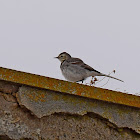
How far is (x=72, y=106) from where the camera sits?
431 centimetres

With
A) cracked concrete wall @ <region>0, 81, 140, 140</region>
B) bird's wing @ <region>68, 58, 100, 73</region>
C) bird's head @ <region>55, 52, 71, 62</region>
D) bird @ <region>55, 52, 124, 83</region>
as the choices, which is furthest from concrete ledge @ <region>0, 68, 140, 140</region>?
bird's head @ <region>55, 52, 71, 62</region>

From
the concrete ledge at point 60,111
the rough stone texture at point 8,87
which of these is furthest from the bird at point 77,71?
the rough stone texture at point 8,87

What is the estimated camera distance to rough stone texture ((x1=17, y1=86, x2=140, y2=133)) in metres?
4.09

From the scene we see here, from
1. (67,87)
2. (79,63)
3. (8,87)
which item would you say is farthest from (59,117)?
(79,63)

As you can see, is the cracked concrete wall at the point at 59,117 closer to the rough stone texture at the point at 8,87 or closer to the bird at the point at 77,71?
the rough stone texture at the point at 8,87

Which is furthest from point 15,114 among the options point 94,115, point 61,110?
point 94,115

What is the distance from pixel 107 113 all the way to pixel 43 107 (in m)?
0.83

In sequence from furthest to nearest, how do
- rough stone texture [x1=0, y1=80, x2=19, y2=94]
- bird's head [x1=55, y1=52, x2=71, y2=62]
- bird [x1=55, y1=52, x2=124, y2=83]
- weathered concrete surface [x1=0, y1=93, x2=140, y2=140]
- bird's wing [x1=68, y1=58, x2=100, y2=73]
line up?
bird's head [x1=55, y1=52, x2=71, y2=62] → bird's wing [x1=68, y1=58, x2=100, y2=73] → bird [x1=55, y1=52, x2=124, y2=83] → rough stone texture [x1=0, y1=80, x2=19, y2=94] → weathered concrete surface [x1=0, y1=93, x2=140, y2=140]

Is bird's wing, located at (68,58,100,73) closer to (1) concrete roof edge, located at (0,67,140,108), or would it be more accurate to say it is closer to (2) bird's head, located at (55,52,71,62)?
(2) bird's head, located at (55,52,71,62)

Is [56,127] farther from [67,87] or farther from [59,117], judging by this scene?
[67,87]

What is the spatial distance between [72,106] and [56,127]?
309 mm

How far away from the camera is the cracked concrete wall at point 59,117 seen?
3.98 metres

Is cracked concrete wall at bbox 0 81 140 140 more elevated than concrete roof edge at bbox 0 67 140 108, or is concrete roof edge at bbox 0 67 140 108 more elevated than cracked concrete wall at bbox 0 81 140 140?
concrete roof edge at bbox 0 67 140 108

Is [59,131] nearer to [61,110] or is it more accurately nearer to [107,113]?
[61,110]
